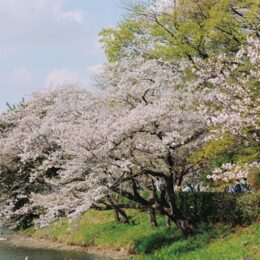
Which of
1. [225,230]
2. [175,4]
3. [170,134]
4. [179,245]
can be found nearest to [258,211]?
[225,230]

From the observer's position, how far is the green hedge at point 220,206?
1920 cm

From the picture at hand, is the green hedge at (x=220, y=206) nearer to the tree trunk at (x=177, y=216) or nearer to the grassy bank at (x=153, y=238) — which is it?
the grassy bank at (x=153, y=238)

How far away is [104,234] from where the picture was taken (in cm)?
2730

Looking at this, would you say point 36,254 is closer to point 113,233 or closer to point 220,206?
point 113,233

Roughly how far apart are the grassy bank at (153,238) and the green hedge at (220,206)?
571 millimetres

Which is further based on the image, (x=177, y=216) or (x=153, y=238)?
(x=153, y=238)

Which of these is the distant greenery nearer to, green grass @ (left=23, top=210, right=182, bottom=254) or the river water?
green grass @ (left=23, top=210, right=182, bottom=254)

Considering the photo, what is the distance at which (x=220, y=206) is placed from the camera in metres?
21.0

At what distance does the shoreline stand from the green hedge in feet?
11.7

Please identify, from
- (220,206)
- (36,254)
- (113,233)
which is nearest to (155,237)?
(220,206)

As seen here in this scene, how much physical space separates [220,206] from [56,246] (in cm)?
1122

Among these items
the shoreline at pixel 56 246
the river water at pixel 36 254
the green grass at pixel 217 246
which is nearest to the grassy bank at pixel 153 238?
the green grass at pixel 217 246

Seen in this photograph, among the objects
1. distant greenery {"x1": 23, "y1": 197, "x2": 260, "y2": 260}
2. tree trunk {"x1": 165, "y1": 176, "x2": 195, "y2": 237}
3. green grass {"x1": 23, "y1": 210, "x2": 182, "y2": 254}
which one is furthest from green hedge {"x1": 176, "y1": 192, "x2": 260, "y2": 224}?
green grass {"x1": 23, "y1": 210, "x2": 182, "y2": 254}

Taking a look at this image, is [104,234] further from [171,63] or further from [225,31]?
[225,31]
